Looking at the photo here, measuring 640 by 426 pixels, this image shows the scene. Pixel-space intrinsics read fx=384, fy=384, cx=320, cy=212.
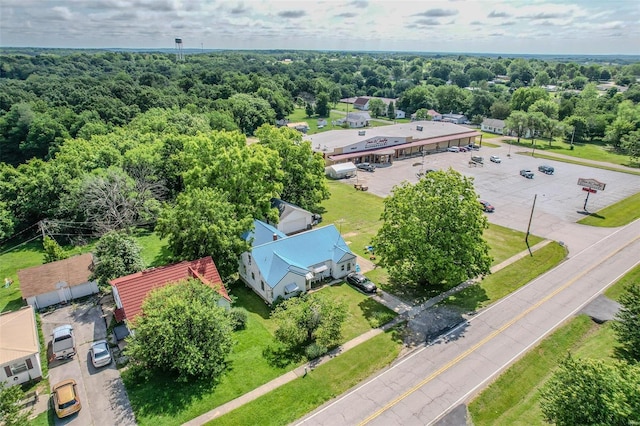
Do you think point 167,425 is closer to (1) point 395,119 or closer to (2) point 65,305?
(2) point 65,305

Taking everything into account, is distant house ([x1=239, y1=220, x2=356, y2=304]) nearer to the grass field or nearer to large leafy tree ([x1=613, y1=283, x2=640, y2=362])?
the grass field

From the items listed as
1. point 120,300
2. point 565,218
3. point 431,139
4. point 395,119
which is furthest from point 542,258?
point 395,119

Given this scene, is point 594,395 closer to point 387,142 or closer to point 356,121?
point 387,142

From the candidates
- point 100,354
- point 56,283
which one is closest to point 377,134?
point 56,283

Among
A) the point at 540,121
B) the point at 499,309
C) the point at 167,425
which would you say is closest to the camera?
the point at 167,425

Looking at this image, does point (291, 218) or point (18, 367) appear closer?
point (18, 367)
